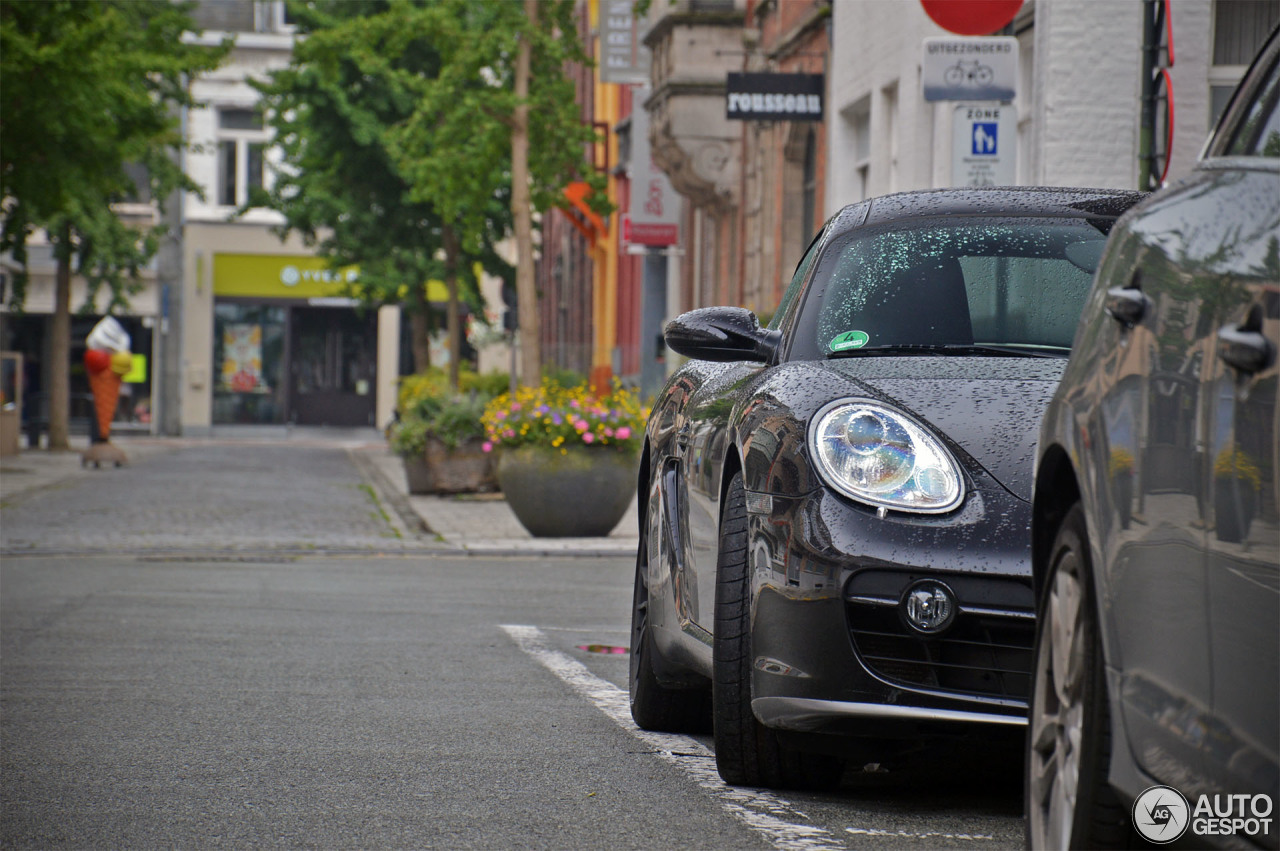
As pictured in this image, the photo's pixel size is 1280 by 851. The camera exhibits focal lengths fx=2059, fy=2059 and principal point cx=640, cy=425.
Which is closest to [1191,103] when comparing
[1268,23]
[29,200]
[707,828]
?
[1268,23]

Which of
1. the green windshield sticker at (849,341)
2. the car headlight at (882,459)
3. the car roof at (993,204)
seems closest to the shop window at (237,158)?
the car roof at (993,204)

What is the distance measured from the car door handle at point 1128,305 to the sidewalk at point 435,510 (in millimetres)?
9424

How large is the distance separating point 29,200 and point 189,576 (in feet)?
40.2

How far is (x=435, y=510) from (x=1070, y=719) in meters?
17.1

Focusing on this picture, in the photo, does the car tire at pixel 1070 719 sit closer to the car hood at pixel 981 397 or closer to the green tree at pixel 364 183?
the car hood at pixel 981 397

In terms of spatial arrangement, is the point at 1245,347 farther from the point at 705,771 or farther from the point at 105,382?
the point at 105,382

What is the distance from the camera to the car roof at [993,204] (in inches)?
227

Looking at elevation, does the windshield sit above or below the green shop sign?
below

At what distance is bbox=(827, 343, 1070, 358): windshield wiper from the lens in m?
5.32

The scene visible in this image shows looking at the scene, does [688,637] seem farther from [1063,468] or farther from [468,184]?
[468,184]

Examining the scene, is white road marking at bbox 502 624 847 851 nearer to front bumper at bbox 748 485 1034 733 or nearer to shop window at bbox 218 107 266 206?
front bumper at bbox 748 485 1034 733

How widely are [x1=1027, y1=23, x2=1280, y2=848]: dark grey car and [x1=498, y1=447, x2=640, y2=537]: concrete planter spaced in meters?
12.8

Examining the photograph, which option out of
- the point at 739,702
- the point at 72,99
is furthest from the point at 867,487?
the point at 72,99

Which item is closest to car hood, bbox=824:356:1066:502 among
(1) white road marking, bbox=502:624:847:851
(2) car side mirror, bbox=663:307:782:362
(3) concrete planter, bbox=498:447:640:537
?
(2) car side mirror, bbox=663:307:782:362
